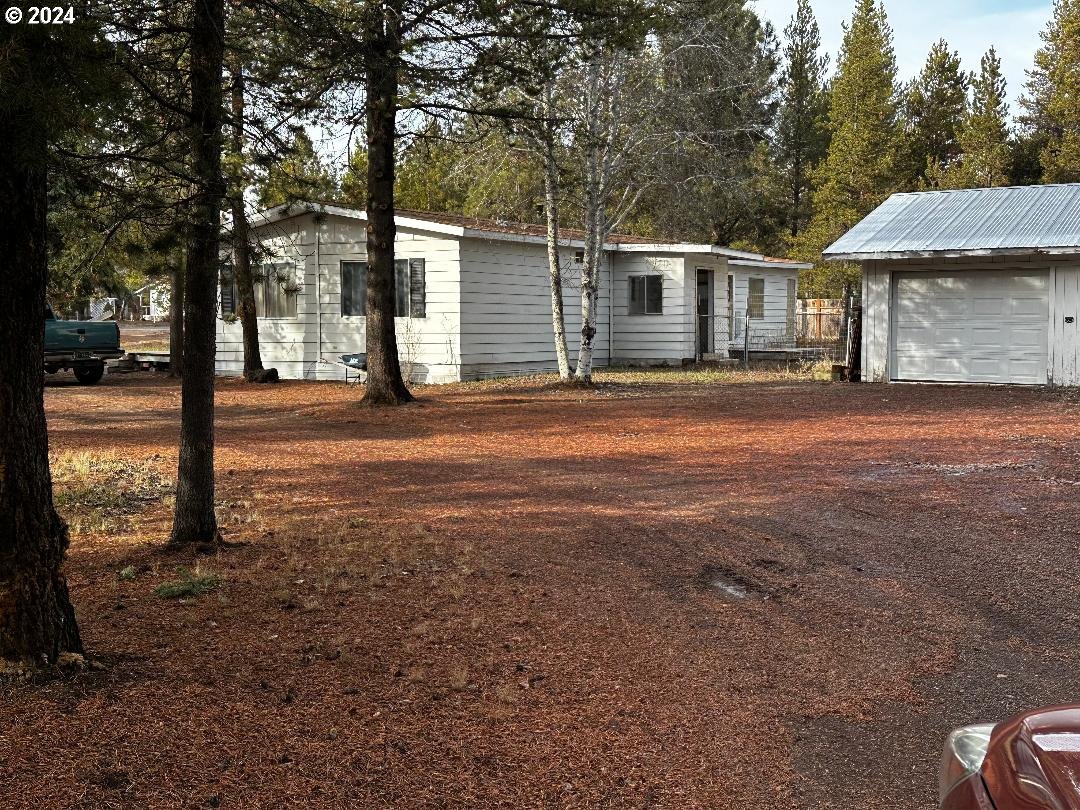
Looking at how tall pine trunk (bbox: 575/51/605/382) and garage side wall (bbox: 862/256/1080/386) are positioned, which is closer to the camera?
tall pine trunk (bbox: 575/51/605/382)

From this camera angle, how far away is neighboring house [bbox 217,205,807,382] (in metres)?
20.6

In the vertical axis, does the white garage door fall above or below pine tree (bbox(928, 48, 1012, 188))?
below

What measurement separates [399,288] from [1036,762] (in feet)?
64.9

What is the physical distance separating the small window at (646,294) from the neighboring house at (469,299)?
0.02 meters

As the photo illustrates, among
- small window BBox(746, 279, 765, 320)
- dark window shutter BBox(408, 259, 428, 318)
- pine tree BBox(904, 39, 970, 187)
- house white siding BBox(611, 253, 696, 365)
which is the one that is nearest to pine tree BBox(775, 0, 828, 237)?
pine tree BBox(904, 39, 970, 187)

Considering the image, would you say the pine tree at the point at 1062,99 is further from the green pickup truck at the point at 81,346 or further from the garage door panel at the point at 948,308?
A: the green pickup truck at the point at 81,346

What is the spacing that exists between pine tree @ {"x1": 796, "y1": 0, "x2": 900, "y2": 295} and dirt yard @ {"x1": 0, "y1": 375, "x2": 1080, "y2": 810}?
28014 millimetres

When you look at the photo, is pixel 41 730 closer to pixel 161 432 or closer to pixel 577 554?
pixel 577 554

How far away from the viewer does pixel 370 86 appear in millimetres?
7988

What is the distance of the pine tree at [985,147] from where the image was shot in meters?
33.6

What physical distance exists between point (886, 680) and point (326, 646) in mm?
2665

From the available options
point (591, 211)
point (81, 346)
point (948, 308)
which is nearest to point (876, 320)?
point (948, 308)

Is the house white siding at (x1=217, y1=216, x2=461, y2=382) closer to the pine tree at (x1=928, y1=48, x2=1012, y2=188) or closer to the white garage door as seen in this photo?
the white garage door

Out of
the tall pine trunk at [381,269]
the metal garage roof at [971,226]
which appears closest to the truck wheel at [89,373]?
the tall pine trunk at [381,269]
